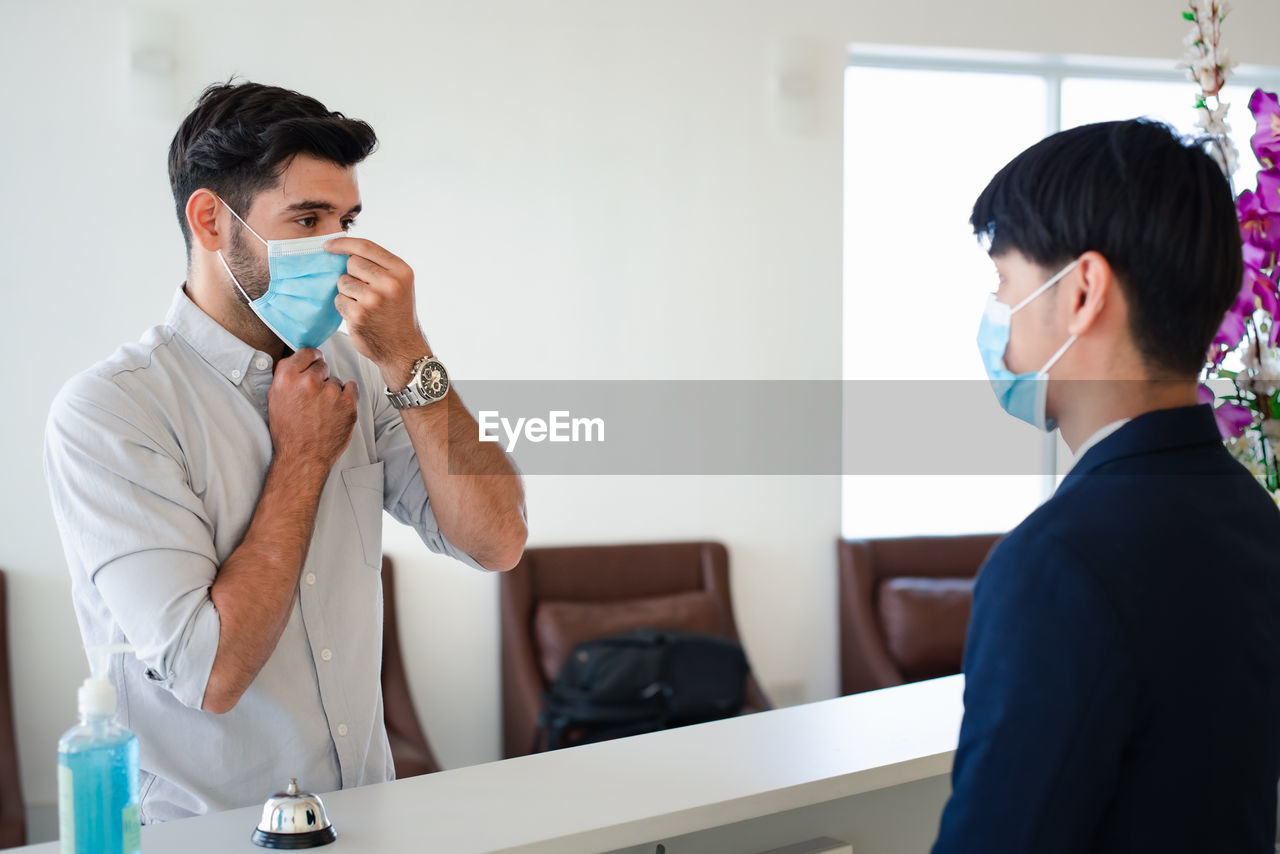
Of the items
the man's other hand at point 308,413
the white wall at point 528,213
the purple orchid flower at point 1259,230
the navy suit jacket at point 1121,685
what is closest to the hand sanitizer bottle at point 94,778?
the man's other hand at point 308,413

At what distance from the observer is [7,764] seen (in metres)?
3.07

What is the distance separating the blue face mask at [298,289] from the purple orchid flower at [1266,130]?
4.02 feet

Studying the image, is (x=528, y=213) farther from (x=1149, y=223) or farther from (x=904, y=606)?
(x=1149, y=223)

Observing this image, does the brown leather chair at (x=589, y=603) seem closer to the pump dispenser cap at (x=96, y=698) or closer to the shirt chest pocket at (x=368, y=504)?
the shirt chest pocket at (x=368, y=504)

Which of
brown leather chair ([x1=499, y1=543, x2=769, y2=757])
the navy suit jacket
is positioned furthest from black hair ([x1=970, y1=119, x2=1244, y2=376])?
brown leather chair ([x1=499, y1=543, x2=769, y2=757])

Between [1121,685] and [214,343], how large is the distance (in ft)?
4.07

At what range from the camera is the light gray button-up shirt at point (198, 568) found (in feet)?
4.27

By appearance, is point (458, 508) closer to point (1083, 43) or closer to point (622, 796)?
point (622, 796)

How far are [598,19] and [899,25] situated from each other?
1195 mm

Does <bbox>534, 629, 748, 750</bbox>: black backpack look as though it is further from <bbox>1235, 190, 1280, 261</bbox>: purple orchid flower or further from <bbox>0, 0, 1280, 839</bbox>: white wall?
<bbox>1235, 190, 1280, 261</bbox>: purple orchid flower

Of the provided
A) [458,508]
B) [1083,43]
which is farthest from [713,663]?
[1083,43]

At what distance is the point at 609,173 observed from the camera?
12.9 ft

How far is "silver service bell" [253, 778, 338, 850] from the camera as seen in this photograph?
112cm

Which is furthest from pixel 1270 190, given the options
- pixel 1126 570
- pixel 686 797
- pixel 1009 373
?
pixel 686 797
